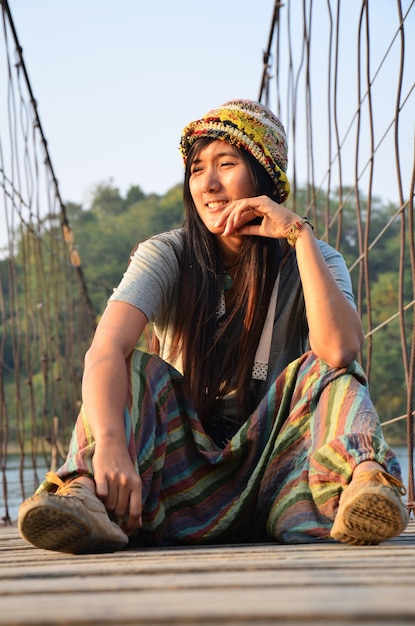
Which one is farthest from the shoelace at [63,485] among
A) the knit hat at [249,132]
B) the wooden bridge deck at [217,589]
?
the knit hat at [249,132]

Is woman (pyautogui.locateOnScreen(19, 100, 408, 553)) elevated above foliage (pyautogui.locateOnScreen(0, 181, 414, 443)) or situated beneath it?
situated beneath

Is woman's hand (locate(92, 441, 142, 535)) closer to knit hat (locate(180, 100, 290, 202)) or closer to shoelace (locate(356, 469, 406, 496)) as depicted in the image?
shoelace (locate(356, 469, 406, 496))

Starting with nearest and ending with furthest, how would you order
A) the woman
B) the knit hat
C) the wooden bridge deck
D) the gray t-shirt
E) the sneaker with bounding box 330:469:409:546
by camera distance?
1. the wooden bridge deck
2. the sneaker with bounding box 330:469:409:546
3. the woman
4. the gray t-shirt
5. the knit hat

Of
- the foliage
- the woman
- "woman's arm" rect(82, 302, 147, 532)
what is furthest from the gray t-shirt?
the foliage

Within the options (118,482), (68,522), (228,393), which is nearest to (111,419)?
(118,482)

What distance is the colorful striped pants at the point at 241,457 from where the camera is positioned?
1.34 m

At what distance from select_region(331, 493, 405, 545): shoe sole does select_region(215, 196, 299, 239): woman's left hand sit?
0.62 meters

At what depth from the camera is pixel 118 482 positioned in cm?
129

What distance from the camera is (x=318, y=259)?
5.15 feet

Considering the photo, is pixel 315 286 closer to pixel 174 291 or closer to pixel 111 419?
pixel 174 291

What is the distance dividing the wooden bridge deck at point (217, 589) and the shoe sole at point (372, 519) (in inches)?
2.1

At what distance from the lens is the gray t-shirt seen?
1605 millimetres

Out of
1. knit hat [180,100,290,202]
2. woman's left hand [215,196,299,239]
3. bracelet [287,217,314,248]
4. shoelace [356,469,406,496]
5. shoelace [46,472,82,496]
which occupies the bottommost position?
shoelace [356,469,406,496]

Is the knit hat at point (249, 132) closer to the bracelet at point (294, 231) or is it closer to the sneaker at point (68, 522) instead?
the bracelet at point (294, 231)
